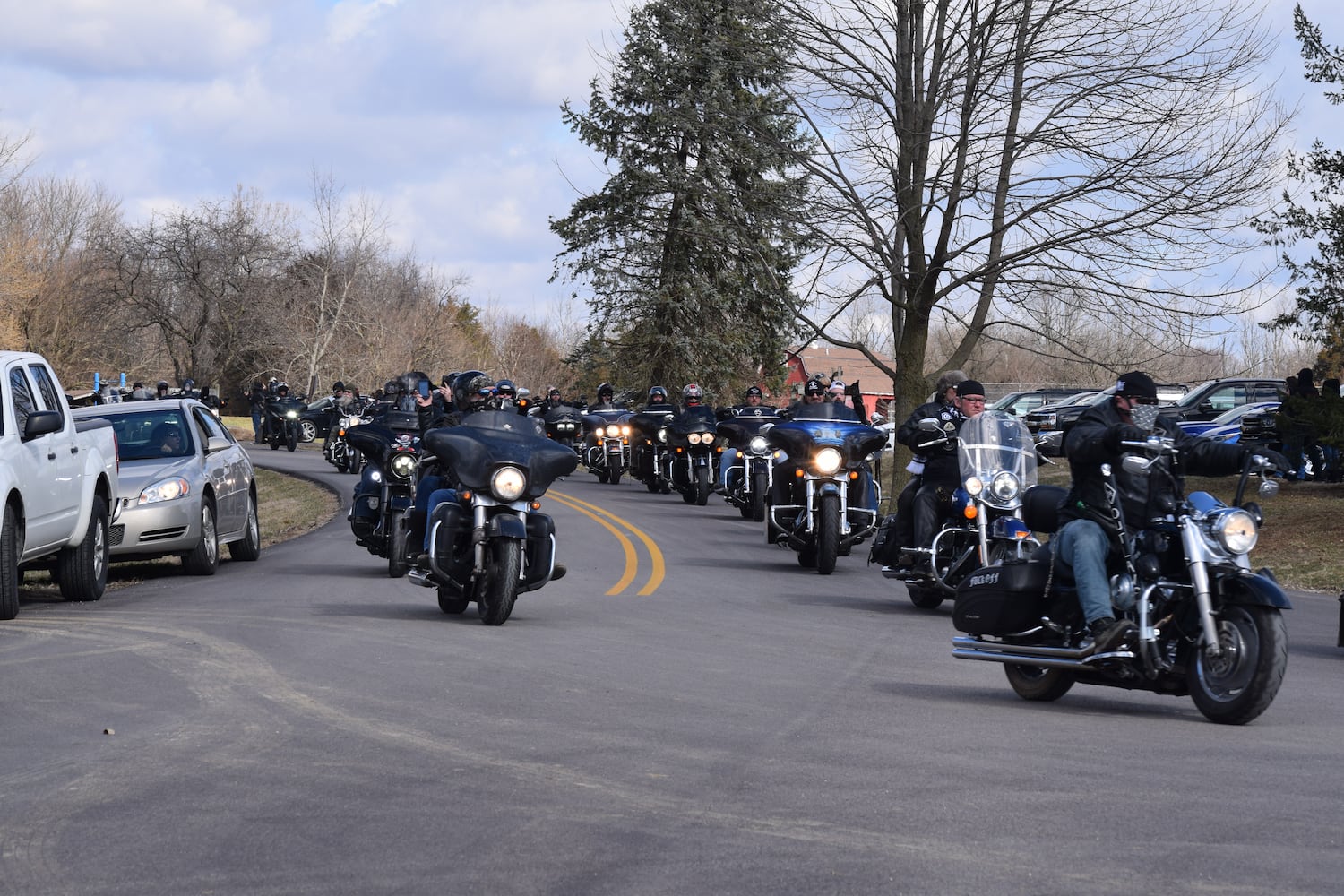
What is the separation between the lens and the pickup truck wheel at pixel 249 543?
1819 cm

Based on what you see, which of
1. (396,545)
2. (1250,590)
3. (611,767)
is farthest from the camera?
(396,545)

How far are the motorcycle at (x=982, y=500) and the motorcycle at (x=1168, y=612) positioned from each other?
8.88ft

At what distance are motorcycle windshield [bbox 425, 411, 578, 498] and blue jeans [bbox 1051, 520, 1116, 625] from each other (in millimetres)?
4389

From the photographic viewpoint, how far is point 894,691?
9.22m

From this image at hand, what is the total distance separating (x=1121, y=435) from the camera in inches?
319

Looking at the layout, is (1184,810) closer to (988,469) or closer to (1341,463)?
Result: (988,469)

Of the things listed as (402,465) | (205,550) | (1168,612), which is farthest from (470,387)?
(1168,612)

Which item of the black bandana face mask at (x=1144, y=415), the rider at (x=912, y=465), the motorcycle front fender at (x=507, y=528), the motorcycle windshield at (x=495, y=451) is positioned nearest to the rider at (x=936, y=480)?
the rider at (x=912, y=465)

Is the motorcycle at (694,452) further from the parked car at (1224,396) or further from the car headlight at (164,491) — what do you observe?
the car headlight at (164,491)

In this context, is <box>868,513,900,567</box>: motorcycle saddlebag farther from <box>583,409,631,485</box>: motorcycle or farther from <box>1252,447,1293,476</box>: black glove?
<box>583,409,631,485</box>: motorcycle

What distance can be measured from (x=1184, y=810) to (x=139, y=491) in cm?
1185

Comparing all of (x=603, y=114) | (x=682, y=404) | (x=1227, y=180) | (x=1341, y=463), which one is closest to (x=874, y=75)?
(x=1227, y=180)

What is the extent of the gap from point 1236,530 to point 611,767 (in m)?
3.11

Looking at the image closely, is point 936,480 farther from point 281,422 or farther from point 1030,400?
point 1030,400
